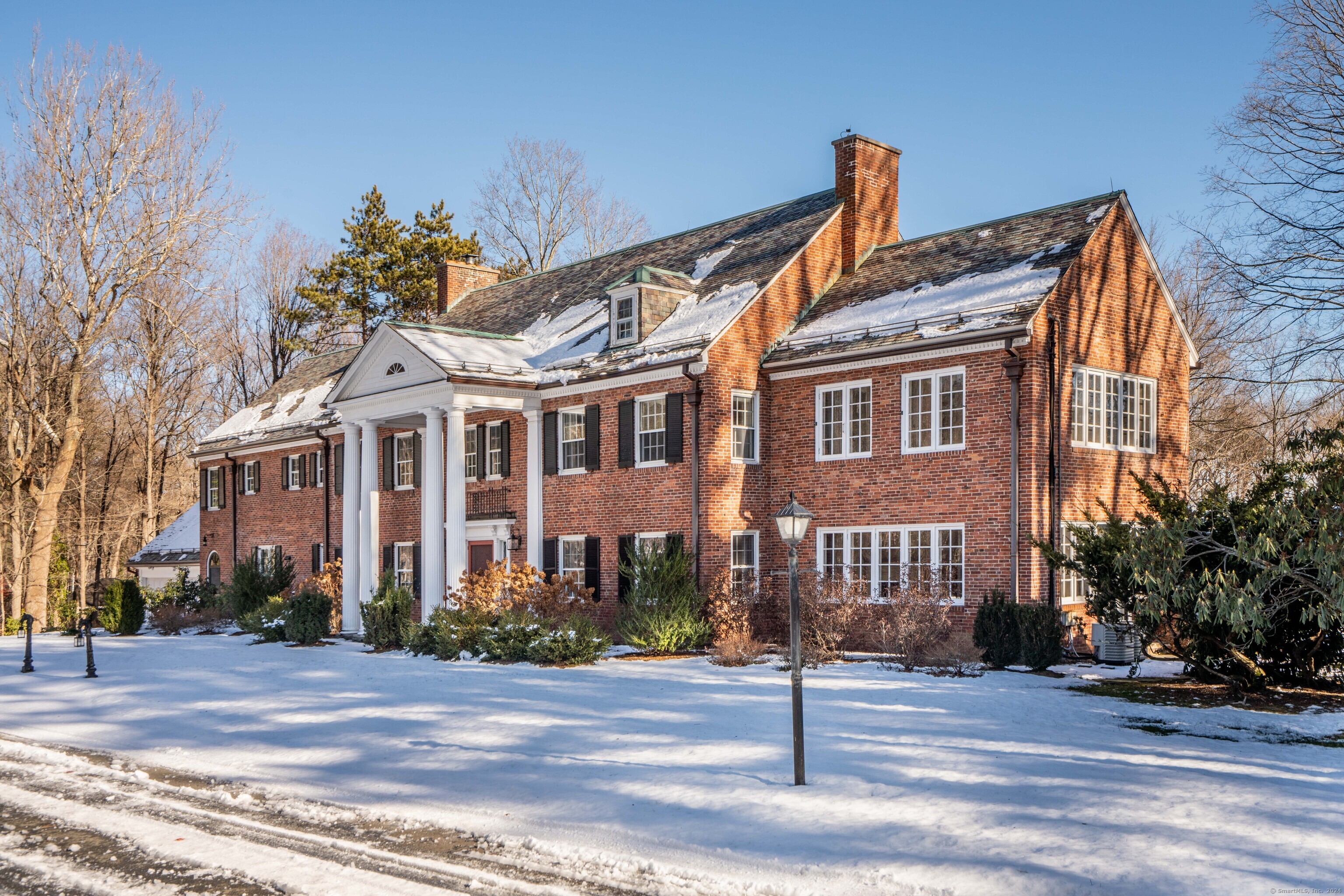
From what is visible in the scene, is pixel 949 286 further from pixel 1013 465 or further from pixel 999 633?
pixel 999 633

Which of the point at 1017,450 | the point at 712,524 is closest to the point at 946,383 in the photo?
the point at 1017,450

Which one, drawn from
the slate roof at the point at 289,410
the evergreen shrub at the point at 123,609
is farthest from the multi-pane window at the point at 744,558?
the evergreen shrub at the point at 123,609

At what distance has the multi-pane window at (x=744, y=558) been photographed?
22297 millimetres

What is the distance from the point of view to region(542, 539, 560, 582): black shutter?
82.5 ft

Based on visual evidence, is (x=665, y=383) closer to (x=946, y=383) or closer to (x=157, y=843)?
(x=946, y=383)

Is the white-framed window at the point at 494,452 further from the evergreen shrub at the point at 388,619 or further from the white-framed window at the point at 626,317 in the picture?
the evergreen shrub at the point at 388,619

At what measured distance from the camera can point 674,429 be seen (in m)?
22.4

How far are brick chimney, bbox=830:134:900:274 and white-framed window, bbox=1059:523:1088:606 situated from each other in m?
7.90

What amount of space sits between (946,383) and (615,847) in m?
13.9

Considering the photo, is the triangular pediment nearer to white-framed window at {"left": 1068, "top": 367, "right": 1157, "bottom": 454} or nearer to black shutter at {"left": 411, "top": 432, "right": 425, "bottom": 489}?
black shutter at {"left": 411, "top": 432, "right": 425, "bottom": 489}

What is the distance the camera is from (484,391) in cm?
2439

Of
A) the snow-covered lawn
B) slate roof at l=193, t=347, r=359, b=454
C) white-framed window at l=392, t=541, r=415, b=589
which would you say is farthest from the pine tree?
the snow-covered lawn

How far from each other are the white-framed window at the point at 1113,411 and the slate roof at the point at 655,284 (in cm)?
643

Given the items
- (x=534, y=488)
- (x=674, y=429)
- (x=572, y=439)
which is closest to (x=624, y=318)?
(x=572, y=439)
